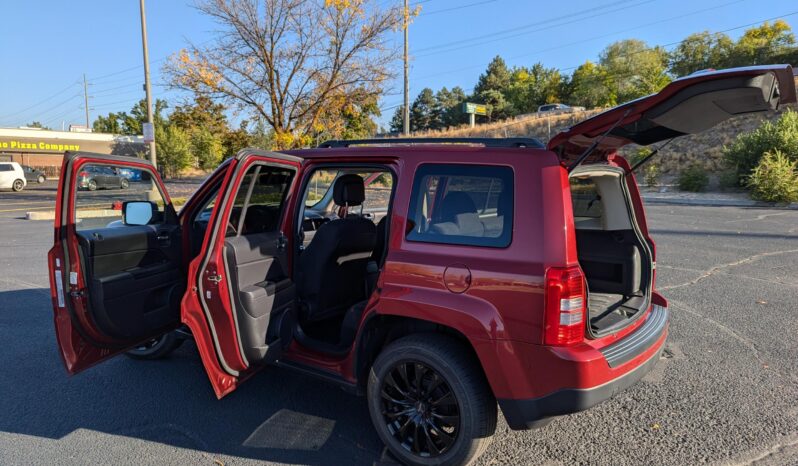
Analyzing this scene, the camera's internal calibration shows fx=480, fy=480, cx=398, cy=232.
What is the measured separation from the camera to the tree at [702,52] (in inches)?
2239

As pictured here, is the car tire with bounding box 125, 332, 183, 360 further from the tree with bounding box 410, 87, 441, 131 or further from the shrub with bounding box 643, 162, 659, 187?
the tree with bounding box 410, 87, 441, 131

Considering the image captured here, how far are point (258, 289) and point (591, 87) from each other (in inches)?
2803

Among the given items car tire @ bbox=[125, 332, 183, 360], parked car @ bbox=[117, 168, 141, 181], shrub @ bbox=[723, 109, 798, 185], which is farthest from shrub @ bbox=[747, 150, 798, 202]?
car tire @ bbox=[125, 332, 183, 360]

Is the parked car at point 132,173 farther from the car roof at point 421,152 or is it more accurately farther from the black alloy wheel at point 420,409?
the black alloy wheel at point 420,409

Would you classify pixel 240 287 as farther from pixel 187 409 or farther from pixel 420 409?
pixel 420 409

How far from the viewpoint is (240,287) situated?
9.66ft

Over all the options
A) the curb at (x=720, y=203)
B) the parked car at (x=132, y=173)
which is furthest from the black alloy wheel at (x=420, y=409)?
the curb at (x=720, y=203)

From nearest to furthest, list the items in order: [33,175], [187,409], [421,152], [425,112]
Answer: [421,152] < [187,409] < [33,175] < [425,112]

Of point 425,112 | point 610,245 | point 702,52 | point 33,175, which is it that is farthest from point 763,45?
point 33,175

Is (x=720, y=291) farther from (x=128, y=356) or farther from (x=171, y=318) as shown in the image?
(x=128, y=356)

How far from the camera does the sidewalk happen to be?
668 inches

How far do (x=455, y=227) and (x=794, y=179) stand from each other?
19902 mm

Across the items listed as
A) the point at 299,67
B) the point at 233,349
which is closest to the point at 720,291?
the point at 233,349

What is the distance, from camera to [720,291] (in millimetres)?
6227
